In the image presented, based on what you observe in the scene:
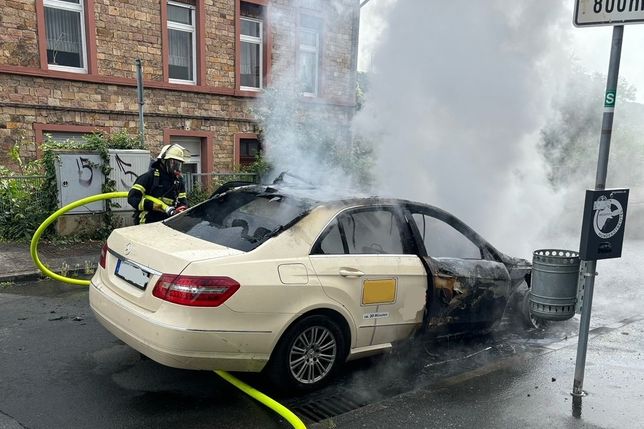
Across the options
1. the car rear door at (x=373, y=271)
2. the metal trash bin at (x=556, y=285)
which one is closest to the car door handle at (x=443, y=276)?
the car rear door at (x=373, y=271)

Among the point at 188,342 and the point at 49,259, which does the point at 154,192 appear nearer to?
the point at 49,259

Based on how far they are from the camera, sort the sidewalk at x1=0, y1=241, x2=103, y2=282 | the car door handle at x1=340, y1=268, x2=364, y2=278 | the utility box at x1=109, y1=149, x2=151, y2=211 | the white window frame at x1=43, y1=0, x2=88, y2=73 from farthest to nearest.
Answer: the white window frame at x1=43, y1=0, x2=88, y2=73
the utility box at x1=109, y1=149, x2=151, y2=211
the sidewalk at x1=0, y1=241, x2=103, y2=282
the car door handle at x1=340, y1=268, x2=364, y2=278

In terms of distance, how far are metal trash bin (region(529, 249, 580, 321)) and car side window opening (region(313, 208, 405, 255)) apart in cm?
109

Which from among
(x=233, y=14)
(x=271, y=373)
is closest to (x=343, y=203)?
(x=271, y=373)

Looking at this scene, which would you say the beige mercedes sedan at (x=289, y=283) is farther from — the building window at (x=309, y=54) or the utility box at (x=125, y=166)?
the utility box at (x=125, y=166)

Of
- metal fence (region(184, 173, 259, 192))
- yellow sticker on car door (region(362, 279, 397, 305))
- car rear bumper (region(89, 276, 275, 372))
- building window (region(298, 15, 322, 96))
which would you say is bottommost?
car rear bumper (region(89, 276, 275, 372))

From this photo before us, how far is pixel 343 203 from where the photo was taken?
4.07 metres

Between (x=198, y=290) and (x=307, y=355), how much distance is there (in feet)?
3.25

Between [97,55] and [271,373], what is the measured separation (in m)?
9.81

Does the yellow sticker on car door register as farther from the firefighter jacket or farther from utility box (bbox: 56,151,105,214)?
utility box (bbox: 56,151,105,214)

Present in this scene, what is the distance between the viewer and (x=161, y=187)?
6211mm

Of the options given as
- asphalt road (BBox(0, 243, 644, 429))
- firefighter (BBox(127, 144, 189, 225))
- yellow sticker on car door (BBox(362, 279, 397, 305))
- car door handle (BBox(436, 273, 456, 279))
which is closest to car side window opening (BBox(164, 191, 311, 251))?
yellow sticker on car door (BBox(362, 279, 397, 305))

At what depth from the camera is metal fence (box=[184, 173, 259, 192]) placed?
35.3 feet

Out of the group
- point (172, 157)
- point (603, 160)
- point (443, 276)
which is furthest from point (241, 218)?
point (603, 160)
